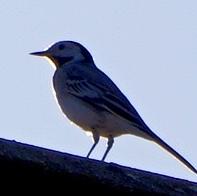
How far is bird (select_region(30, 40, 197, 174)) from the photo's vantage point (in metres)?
9.27

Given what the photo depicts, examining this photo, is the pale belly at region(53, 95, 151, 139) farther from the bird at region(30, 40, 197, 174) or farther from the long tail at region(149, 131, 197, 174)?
the long tail at region(149, 131, 197, 174)

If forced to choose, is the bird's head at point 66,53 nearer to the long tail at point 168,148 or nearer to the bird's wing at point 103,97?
the bird's wing at point 103,97

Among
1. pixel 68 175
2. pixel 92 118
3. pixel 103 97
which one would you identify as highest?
pixel 103 97

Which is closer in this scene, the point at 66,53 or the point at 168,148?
the point at 168,148

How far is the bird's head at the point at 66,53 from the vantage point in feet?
38.1

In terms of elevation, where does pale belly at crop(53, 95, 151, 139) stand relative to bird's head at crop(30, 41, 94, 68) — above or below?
below

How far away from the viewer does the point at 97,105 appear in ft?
31.9

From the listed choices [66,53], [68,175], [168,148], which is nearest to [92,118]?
[168,148]

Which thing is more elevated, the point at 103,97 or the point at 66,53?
the point at 66,53

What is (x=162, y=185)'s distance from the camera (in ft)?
13.0

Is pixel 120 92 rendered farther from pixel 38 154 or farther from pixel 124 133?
pixel 38 154

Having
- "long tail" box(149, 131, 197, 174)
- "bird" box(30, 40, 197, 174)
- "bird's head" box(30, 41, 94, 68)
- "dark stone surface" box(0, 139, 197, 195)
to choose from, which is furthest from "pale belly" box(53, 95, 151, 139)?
"dark stone surface" box(0, 139, 197, 195)

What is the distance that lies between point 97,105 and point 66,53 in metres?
2.21

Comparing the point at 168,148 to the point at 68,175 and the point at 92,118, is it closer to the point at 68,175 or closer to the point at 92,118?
the point at 92,118
